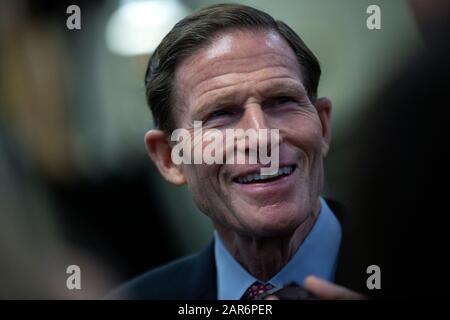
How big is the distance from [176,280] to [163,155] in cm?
31

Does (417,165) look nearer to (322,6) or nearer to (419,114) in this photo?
(419,114)

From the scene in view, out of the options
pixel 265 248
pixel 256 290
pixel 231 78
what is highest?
pixel 231 78

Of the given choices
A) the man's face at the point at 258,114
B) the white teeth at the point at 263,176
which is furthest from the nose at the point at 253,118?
the white teeth at the point at 263,176

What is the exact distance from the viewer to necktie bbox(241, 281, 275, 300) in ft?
4.88

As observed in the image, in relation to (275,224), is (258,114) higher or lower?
higher

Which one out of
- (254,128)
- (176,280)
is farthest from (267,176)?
(176,280)

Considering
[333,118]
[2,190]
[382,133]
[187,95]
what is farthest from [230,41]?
[2,190]

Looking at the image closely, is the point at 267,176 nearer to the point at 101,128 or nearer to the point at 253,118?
the point at 253,118

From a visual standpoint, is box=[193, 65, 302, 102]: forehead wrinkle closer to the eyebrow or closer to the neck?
the eyebrow

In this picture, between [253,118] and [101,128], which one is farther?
[101,128]

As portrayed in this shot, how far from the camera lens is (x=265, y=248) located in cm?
148

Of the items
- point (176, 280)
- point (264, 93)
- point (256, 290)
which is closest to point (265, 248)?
point (256, 290)

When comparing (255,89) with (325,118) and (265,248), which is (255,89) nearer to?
(325,118)

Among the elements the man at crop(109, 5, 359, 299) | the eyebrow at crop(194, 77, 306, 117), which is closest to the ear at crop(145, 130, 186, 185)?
the man at crop(109, 5, 359, 299)
